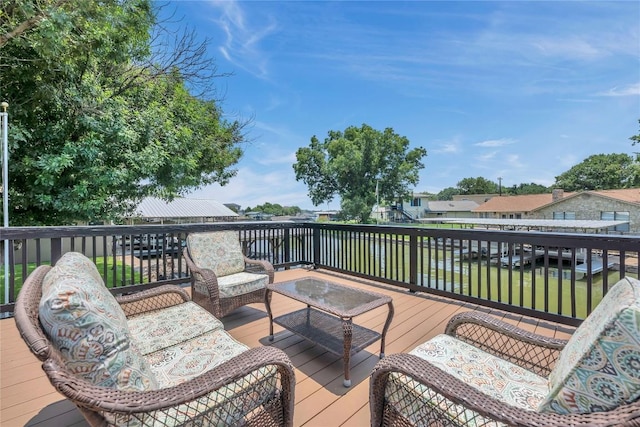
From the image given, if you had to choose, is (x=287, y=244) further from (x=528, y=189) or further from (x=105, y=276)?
(x=528, y=189)

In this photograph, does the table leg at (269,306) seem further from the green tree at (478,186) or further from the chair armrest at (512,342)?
the green tree at (478,186)

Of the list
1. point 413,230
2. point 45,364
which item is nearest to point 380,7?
point 413,230

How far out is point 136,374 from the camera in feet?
3.67

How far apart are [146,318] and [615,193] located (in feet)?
104

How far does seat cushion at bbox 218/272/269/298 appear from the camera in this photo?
3.02m

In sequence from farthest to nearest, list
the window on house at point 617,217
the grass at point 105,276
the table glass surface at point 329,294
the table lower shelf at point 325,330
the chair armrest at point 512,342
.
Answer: the window on house at point 617,217 → the grass at point 105,276 → the table glass surface at point 329,294 → the table lower shelf at point 325,330 → the chair armrest at point 512,342

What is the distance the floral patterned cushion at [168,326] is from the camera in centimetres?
183

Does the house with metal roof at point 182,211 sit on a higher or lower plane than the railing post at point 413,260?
higher

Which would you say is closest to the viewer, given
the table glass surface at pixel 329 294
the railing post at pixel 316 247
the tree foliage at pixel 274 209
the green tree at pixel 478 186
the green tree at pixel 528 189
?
the table glass surface at pixel 329 294

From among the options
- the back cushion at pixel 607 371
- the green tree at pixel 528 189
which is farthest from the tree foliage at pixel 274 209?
the green tree at pixel 528 189

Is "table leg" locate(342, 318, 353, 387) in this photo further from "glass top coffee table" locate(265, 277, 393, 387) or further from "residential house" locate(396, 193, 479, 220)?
"residential house" locate(396, 193, 479, 220)

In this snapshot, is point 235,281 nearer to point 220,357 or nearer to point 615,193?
point 220,357

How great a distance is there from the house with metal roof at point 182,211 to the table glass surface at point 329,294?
13740 millimetres

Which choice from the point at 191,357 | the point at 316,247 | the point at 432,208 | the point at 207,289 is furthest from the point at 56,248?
the point at 432,208
